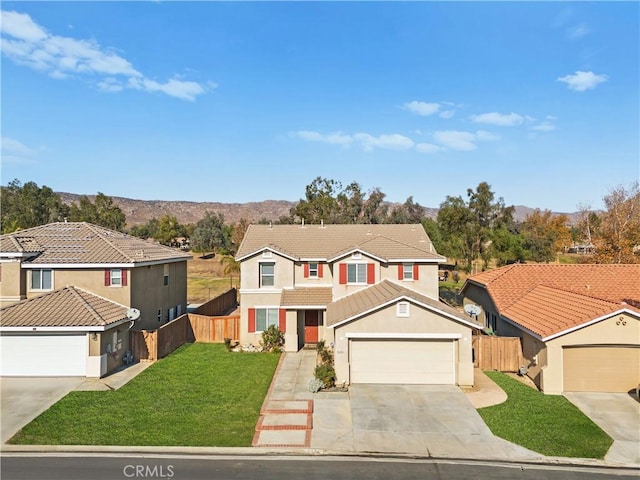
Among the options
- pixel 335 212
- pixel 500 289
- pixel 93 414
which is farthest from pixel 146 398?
pixel 335 212

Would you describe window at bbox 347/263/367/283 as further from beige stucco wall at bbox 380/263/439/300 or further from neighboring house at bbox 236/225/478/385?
beige stucco wall at bbox 380/263/439/300

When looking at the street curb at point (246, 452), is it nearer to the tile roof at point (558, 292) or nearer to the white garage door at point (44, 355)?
the tile roof at point (558, 292)

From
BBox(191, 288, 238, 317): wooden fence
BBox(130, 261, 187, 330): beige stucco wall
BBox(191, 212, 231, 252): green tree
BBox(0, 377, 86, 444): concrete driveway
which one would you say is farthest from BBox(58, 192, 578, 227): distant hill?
BBox(0, 377, 86, 444): concrete driveway

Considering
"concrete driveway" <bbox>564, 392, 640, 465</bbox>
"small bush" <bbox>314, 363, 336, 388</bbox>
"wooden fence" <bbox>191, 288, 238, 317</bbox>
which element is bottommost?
"concrete driveway" <bbox>564, 392, 640, 465</bbox>

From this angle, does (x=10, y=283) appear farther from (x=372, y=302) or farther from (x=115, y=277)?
(x=372, y=302)

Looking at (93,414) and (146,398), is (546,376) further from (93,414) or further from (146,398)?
(93,414)

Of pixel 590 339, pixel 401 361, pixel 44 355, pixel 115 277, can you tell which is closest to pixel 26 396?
pixel 44 355
